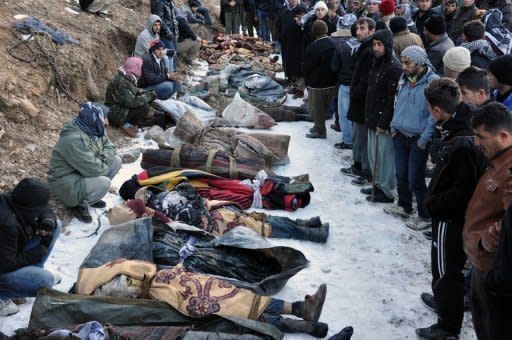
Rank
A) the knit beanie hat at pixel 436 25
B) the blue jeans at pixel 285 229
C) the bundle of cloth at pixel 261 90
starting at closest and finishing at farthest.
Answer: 1. the blue jeans at pixel 285 229
2. the knit beanie hat at pixel 436 25
3. the bundle of cloth at pixel 261 90

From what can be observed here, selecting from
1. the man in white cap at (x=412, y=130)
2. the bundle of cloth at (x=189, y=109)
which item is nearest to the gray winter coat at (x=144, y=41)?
the bundle of cloth at (x=189, y=109)

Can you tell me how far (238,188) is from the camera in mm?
6246

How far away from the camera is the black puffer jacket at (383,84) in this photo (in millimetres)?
5949

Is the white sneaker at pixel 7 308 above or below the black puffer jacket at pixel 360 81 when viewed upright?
below

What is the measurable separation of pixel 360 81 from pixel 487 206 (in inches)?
150

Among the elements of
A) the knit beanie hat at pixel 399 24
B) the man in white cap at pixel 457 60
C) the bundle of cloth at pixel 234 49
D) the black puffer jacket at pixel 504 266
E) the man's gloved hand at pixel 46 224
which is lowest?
the bundle of cloth at pixel 234 49

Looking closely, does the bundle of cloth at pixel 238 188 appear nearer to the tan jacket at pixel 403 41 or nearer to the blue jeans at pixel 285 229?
the blue jeans at pixel 285 229

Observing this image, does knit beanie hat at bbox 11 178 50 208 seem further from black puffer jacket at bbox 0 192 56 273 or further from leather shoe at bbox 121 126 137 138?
leather shoe at bbox 121 126 137 138

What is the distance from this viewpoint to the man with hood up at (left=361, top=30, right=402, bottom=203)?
19.6ft

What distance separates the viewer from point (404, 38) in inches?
267

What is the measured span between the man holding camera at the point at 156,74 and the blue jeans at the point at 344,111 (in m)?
3.05

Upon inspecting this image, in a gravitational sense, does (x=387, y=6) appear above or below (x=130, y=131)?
above

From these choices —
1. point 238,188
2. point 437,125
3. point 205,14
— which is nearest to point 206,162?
point 238,188

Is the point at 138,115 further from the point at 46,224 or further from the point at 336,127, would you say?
the point at 46,224
